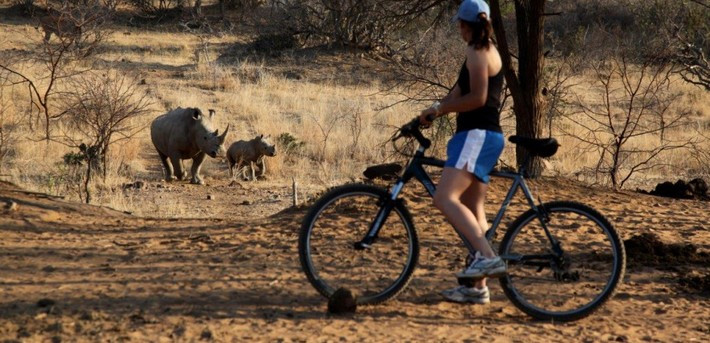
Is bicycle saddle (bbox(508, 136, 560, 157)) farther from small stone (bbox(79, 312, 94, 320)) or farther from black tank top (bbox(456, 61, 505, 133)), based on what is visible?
small stone (bbox(79, 312, 94, 320))

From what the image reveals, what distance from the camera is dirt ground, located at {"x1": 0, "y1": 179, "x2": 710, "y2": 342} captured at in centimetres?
487

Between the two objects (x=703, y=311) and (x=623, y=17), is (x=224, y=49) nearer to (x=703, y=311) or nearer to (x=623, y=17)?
(x=623, y=17)

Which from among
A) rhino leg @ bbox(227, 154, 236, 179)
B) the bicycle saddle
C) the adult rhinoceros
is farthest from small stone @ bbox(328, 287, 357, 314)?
rhino leg @ bbox(227, 154, 236, 179)

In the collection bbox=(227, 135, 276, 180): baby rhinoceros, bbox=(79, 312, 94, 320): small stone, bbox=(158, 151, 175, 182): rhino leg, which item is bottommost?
bbox=(79, 312, 94, 320): small stone

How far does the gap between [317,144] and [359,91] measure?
5.56 m

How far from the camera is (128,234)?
7.13 metres

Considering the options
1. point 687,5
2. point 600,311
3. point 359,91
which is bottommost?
point 600,311

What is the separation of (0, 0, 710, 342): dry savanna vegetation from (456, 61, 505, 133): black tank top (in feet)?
2.08

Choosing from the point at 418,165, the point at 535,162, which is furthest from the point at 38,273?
the point at 535,162

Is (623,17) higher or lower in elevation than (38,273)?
higher

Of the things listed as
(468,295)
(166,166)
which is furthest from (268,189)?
(468,295)

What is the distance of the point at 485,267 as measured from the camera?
503 cm

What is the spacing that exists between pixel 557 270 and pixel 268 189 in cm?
917

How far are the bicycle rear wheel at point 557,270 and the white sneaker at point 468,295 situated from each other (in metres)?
0.17
